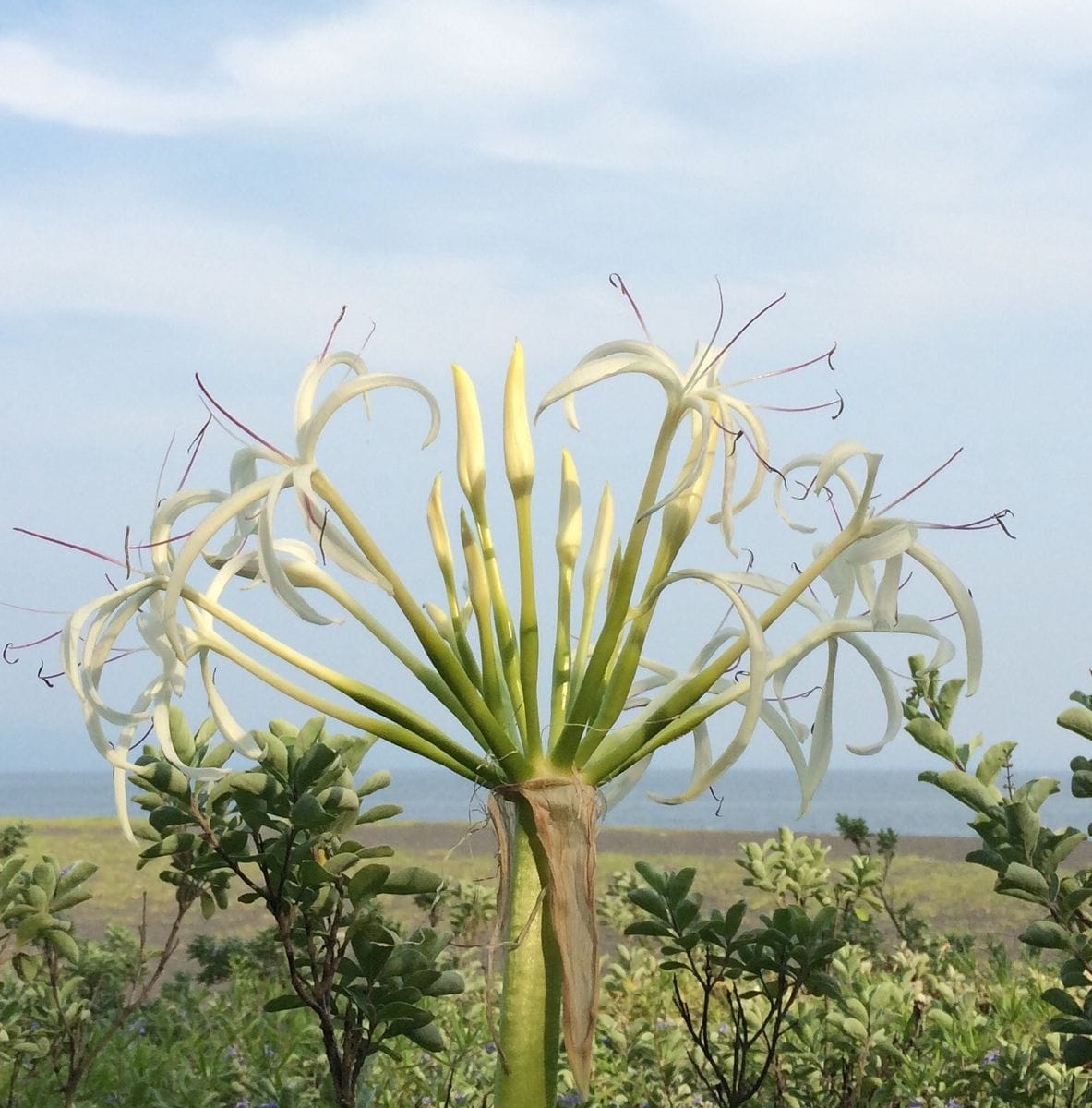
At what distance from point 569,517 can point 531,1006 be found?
1069 millimetres

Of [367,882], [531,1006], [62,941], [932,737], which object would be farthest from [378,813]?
[932,737]

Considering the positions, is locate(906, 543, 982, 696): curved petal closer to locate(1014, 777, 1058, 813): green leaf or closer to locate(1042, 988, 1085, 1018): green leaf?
locate(1014, 777, 1058, 813): green leaf

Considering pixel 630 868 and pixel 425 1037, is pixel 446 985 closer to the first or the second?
pixel 425 1037

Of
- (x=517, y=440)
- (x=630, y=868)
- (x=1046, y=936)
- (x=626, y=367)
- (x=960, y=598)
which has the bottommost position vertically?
(x=630, y=868)

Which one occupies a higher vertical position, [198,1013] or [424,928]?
[424,928]

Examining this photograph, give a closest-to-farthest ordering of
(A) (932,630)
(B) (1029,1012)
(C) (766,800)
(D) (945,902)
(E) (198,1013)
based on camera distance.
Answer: (A) (932,630) < (B) (1029,1012) < (E) (198,1013) < (D) (945,902) < (C) (766,800)

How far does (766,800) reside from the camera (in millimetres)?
82750

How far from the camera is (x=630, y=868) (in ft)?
35.6

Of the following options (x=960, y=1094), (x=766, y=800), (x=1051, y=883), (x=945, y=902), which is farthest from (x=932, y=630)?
(x=766, y=800)

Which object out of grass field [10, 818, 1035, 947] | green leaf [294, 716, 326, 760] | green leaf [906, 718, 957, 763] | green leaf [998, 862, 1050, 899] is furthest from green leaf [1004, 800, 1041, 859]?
grass field [10, 818, 1035, 947]

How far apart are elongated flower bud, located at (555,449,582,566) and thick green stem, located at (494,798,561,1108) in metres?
0.59

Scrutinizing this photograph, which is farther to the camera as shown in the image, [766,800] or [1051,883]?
[766,800]

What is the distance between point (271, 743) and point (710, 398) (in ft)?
3.95

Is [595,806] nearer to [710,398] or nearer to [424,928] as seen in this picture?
[424,928]
